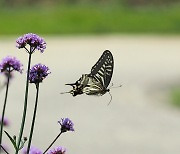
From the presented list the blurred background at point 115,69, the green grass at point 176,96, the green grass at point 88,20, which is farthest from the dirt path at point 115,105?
the green grass at point 88,20

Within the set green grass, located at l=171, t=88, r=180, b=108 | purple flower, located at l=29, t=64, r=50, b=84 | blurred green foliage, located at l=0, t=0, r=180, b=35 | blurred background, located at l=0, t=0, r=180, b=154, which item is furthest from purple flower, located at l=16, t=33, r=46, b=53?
blurred green foliage, located at l=0, t=0, r=180, b=35

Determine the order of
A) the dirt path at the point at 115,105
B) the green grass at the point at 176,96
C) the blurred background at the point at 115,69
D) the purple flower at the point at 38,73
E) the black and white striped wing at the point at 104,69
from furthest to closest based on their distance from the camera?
the green grass at the point at 176,96
the blurred background at the point at 115,69
the dirt path at the point at 115,105
the black and white striped wing at the point at 104,69
the purple flower at the point at 38,73

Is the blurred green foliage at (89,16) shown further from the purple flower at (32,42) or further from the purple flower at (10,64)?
the purple flower at (32,42)

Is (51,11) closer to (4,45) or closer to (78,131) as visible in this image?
(4,45)

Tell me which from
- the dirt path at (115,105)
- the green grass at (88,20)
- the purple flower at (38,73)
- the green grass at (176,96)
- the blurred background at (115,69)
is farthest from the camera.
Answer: the green grass at (88,20)

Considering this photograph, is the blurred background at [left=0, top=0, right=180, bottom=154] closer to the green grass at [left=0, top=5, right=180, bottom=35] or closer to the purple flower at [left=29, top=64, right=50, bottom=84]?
the green grass at [left=0, top=5, right=180, bottom=35]

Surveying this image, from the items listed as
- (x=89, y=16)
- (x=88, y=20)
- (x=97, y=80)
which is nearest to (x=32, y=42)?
(x=97, y=80)

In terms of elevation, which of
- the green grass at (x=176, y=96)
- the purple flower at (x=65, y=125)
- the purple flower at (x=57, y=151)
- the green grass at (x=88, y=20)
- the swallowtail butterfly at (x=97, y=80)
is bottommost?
the purple flower at (x=57, y=151)

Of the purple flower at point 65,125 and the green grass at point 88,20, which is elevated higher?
the green grass at point 88,20

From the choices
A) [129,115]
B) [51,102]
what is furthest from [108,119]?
[51,102]
